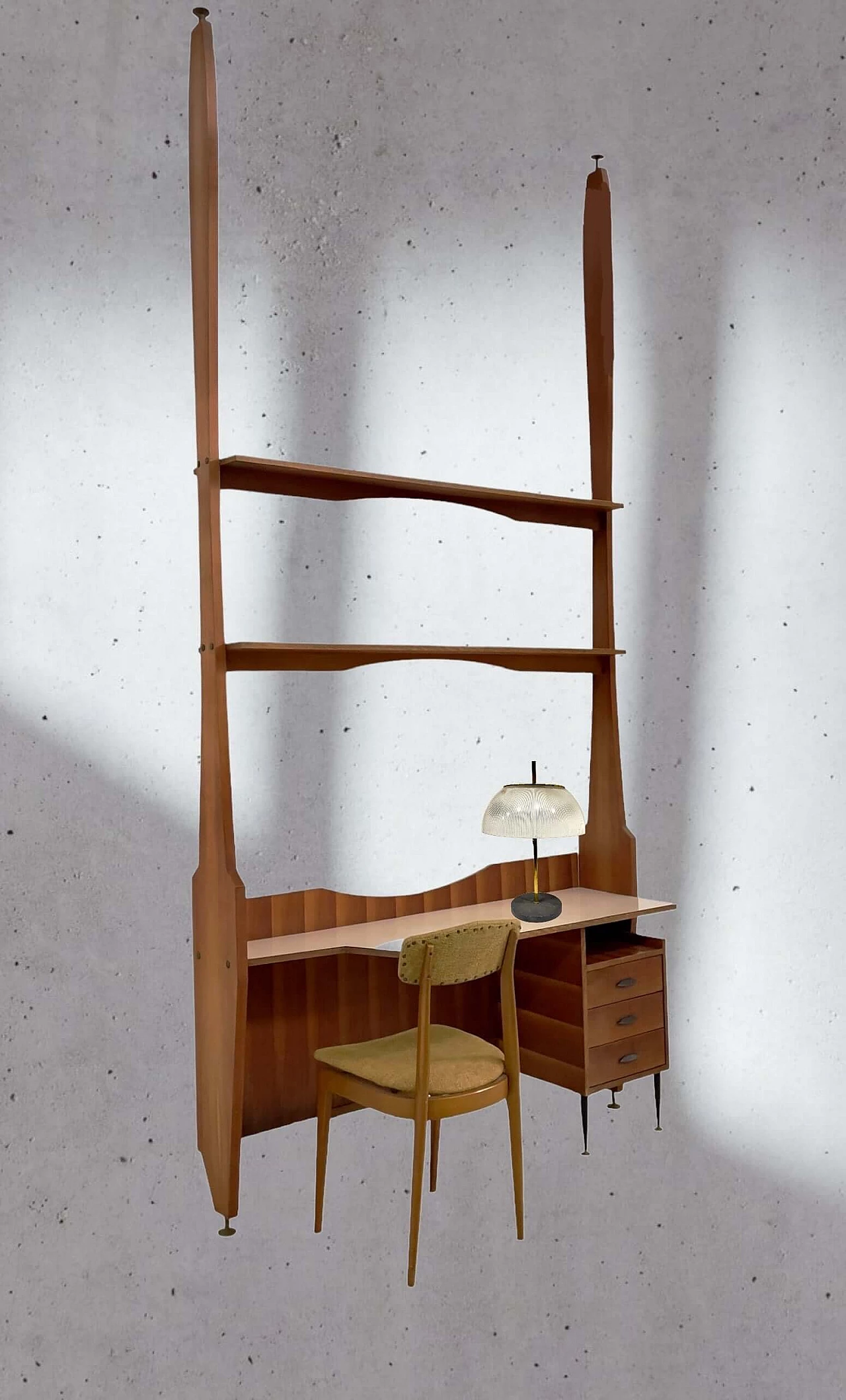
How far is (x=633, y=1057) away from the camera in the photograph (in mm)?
3371

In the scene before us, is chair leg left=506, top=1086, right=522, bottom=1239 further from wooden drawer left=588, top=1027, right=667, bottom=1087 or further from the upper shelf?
the upper shelf

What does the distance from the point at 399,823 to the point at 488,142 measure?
2168 millimetres

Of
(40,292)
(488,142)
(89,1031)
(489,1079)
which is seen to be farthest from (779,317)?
(89,1031)

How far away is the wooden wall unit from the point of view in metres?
2.79

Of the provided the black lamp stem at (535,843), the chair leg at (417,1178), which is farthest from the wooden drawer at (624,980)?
the chair leg at (417,1178)

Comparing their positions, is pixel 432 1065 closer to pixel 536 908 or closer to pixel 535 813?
pixel 536 908

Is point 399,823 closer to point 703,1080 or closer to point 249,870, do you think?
point 249,870

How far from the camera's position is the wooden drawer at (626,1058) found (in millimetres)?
3273

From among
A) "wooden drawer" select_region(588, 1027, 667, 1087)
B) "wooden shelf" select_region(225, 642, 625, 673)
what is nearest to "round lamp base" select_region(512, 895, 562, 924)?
"wooden drawer" select_region(588, 1027, 667, 1087)

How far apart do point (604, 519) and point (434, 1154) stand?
194cm

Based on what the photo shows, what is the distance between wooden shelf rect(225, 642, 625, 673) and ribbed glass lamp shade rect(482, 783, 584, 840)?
0.38 metres

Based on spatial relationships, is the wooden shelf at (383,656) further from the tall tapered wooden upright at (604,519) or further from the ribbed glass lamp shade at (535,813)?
the ribbed glass lamp shade at (535,813)

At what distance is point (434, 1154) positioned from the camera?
121 inches

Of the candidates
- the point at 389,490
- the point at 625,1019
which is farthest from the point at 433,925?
the point at 389,490
